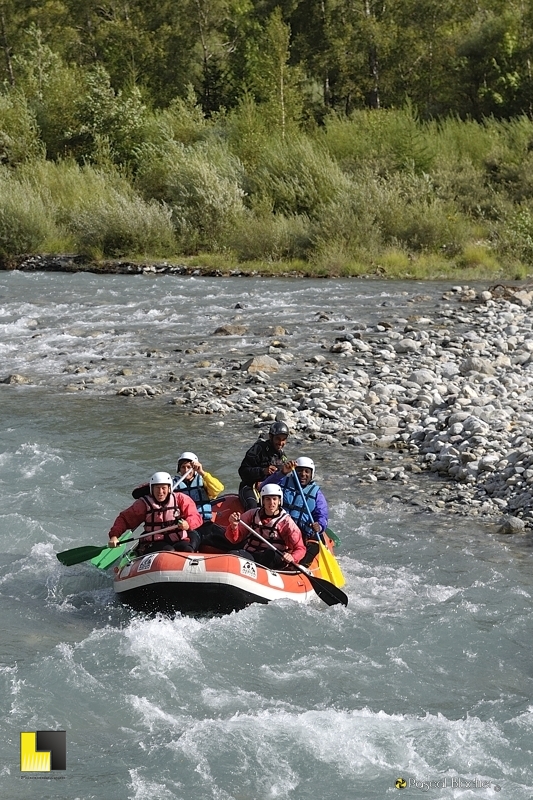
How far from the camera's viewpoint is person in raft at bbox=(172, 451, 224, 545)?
8.70 m

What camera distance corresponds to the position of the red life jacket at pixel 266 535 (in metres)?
8.07

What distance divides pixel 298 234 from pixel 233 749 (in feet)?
58.3

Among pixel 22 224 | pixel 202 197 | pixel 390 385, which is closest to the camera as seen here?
pixel 390 385

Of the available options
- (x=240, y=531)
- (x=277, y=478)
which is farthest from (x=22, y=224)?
(x=240, y=531)

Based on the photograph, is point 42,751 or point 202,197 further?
point 202,197

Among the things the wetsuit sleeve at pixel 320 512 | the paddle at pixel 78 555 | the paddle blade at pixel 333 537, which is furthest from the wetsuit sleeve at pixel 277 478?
the paddle at pixel 78 555

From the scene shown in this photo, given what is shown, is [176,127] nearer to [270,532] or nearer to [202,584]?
[270,532]

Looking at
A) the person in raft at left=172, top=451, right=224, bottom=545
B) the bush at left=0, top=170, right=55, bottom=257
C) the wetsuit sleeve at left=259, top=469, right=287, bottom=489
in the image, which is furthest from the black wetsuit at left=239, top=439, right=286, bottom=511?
the bush at left=0, top=170, right=55, bottom=257

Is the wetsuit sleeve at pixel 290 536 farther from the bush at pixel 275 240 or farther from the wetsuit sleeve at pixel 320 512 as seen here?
the bush at pixel 275 240

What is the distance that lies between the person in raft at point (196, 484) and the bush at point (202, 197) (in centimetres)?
1520

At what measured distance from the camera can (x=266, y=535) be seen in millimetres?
8109

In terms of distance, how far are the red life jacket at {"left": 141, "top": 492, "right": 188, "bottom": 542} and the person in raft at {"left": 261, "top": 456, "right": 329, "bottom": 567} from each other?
2.74ft

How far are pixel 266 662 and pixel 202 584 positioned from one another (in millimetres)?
757

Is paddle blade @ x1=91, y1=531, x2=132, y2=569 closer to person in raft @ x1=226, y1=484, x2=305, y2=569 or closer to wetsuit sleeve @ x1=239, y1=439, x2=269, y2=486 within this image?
person in raft @ x1=226, y1=484, x2=305, y2=569
